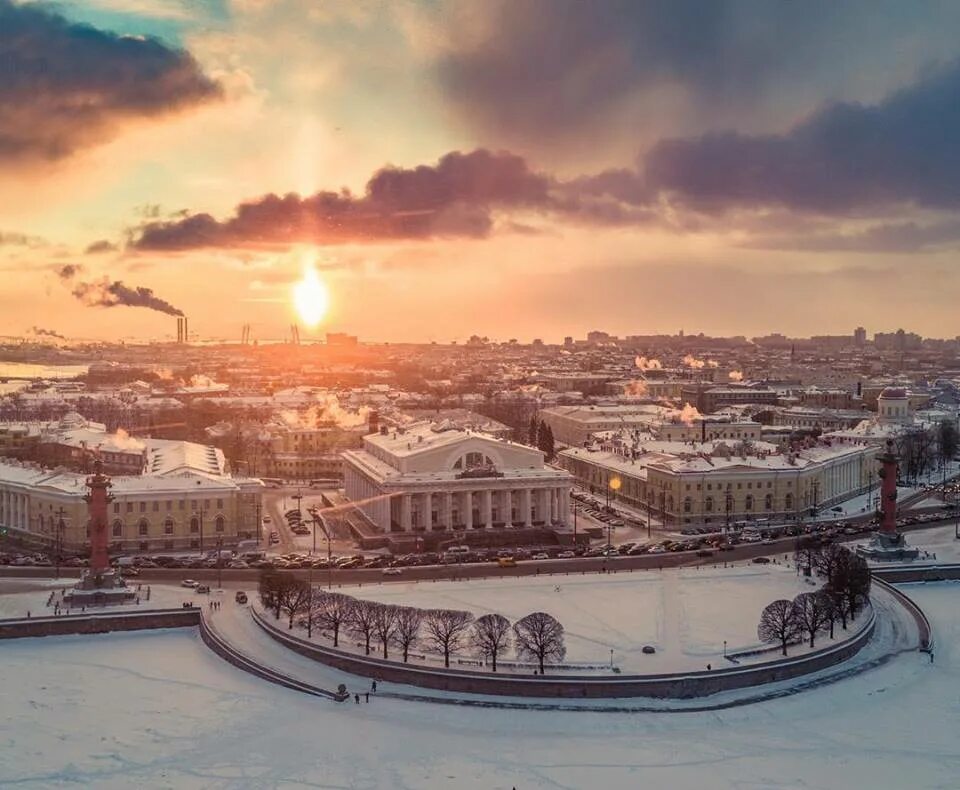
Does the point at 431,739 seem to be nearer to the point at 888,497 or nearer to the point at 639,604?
the point at 639,604

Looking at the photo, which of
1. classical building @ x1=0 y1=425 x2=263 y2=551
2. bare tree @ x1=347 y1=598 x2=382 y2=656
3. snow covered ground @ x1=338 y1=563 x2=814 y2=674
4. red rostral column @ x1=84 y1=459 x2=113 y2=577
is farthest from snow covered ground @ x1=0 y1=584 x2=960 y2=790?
classical building @ x1=0 y1=425 x2=263 y2=551

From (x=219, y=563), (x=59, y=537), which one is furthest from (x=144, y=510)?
(x=219, y=563)

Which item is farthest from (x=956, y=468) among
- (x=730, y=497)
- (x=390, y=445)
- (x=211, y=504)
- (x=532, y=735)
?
(x=532, y=735)

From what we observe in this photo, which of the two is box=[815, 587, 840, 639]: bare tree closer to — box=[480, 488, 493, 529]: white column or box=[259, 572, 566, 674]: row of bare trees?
box=[259, 572, 566, 674]: row of bare trees

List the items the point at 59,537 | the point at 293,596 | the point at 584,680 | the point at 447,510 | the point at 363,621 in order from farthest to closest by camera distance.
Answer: the point at 447,510 → the point at 59,537 → the point at 293,596 → the point at 363,621 → the point at 584,680

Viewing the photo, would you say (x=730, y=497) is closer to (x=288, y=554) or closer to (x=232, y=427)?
(x=288, y=554)

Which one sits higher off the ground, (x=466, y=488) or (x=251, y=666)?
(x=466, y=488)

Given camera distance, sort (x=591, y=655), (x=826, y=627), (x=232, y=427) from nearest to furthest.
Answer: (x=591, y=655), (x=826, y=627), (x=232, y=427)
